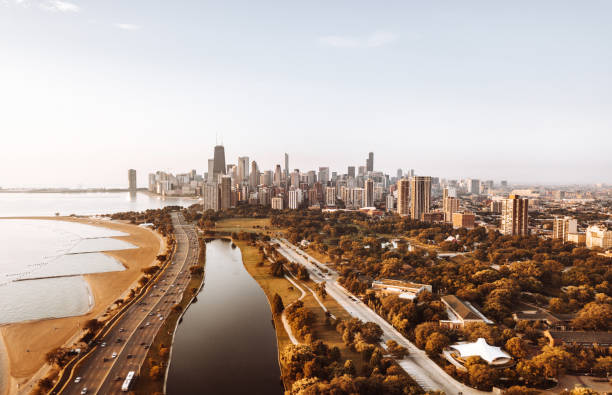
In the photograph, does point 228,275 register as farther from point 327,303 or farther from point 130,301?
point 327,303

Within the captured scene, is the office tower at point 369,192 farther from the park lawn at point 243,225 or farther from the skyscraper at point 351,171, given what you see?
the skyscraper at point 351,171

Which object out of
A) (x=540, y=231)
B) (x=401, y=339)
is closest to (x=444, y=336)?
(x=401, y=339)

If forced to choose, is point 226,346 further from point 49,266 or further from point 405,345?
point 49,266

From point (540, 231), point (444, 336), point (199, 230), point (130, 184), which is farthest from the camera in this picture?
point (130, 184)

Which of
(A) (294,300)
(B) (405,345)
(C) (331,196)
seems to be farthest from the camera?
(C) (331,196)

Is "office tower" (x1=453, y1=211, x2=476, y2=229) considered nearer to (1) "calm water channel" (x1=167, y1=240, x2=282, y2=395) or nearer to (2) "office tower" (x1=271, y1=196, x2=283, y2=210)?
(2) "office tower" (x1=271, y1=196, x2=283, y2=210)

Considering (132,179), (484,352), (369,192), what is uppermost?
(132,179)

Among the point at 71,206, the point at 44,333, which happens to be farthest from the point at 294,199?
the point at 44,333
